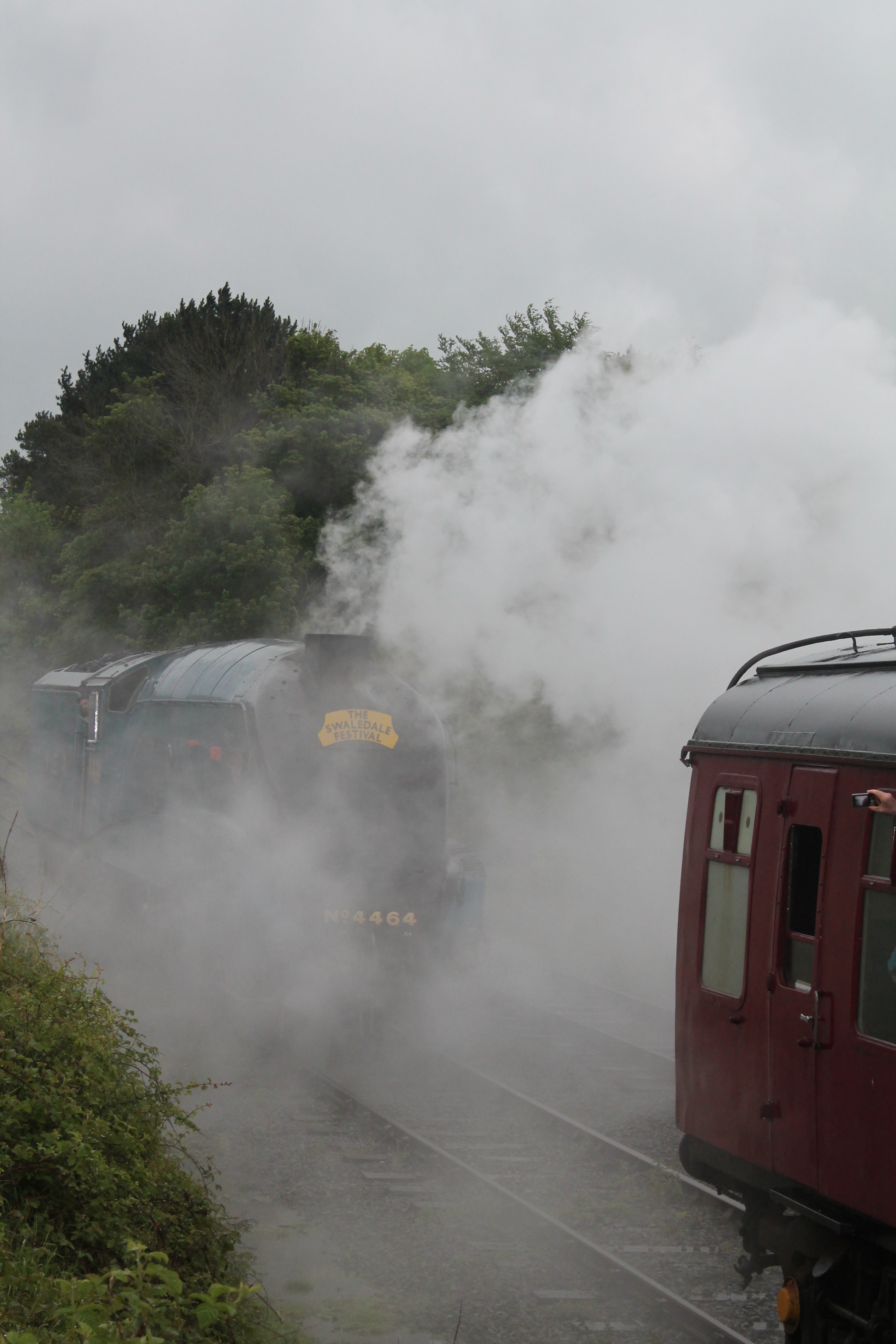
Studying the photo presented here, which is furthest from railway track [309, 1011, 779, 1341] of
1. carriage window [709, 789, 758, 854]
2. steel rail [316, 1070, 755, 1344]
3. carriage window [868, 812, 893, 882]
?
carriage window [868, 812, 893, 882]

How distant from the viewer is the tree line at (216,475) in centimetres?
1950

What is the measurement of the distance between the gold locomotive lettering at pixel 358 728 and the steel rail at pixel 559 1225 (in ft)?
8.43

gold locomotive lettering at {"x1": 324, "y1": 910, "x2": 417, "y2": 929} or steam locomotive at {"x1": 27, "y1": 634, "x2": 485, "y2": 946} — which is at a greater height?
steam locomotive at {"x1": 27, "y1": 634, "x2": 485, "y2": 946}

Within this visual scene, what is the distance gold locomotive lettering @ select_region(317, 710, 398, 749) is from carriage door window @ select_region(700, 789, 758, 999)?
4.68 metres

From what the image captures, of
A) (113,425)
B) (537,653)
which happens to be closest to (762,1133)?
(537,653)

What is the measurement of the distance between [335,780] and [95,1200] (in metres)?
4.96

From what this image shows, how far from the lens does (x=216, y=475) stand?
24.6m

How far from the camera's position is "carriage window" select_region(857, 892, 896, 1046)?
4020mm

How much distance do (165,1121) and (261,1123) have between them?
184 cm

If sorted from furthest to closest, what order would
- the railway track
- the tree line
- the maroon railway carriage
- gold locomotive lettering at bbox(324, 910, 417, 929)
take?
the tree line < gold locomotive lettering at bbox(324, 910, 417, 929) < the railway track < the maroon railway carriage

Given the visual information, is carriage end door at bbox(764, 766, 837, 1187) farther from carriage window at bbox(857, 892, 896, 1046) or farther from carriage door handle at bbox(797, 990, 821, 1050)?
carriage window at bbox(857, 892, 896, 1046)

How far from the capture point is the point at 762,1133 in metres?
4.69

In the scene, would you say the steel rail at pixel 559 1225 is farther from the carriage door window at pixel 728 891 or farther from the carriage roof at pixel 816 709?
the carriage roof at pixel 816 709

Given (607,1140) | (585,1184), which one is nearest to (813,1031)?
(585,1184)
